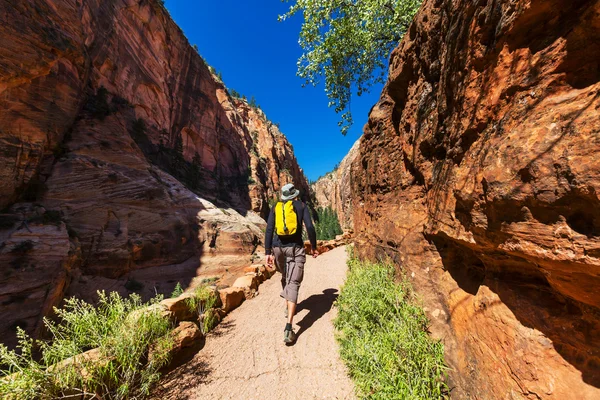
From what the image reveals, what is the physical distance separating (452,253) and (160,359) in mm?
3926

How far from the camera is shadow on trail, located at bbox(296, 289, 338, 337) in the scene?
4.18m

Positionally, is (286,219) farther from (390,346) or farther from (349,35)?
(349,35)

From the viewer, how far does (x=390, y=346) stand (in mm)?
2496

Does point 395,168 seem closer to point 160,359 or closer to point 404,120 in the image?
point 404,120

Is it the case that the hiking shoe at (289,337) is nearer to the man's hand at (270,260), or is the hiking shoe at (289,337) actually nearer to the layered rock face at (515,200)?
the man's hand at (270,260)

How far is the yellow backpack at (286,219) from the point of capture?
3.96 metres

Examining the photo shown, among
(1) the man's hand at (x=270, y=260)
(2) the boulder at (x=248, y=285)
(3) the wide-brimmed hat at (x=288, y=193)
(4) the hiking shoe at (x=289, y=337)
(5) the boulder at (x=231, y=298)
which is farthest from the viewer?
(2) the boulder at (x=248, y=285)

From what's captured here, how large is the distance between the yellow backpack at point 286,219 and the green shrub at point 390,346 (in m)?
1.53

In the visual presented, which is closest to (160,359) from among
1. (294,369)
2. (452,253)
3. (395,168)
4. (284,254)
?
(294,369)

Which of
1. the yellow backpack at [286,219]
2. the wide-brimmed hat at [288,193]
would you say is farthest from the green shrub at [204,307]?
the wide-brimmed hat at [288,193]

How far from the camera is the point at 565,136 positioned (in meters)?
1.39

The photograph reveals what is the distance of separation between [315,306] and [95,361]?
3.69m

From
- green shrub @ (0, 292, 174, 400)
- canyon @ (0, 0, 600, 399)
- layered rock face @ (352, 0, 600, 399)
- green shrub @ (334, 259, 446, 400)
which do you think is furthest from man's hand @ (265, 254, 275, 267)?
layered rock face @ (352, 0, 600, 399)

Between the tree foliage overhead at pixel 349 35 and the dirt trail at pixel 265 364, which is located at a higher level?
the tree foliage overhead at pixel 349 35
